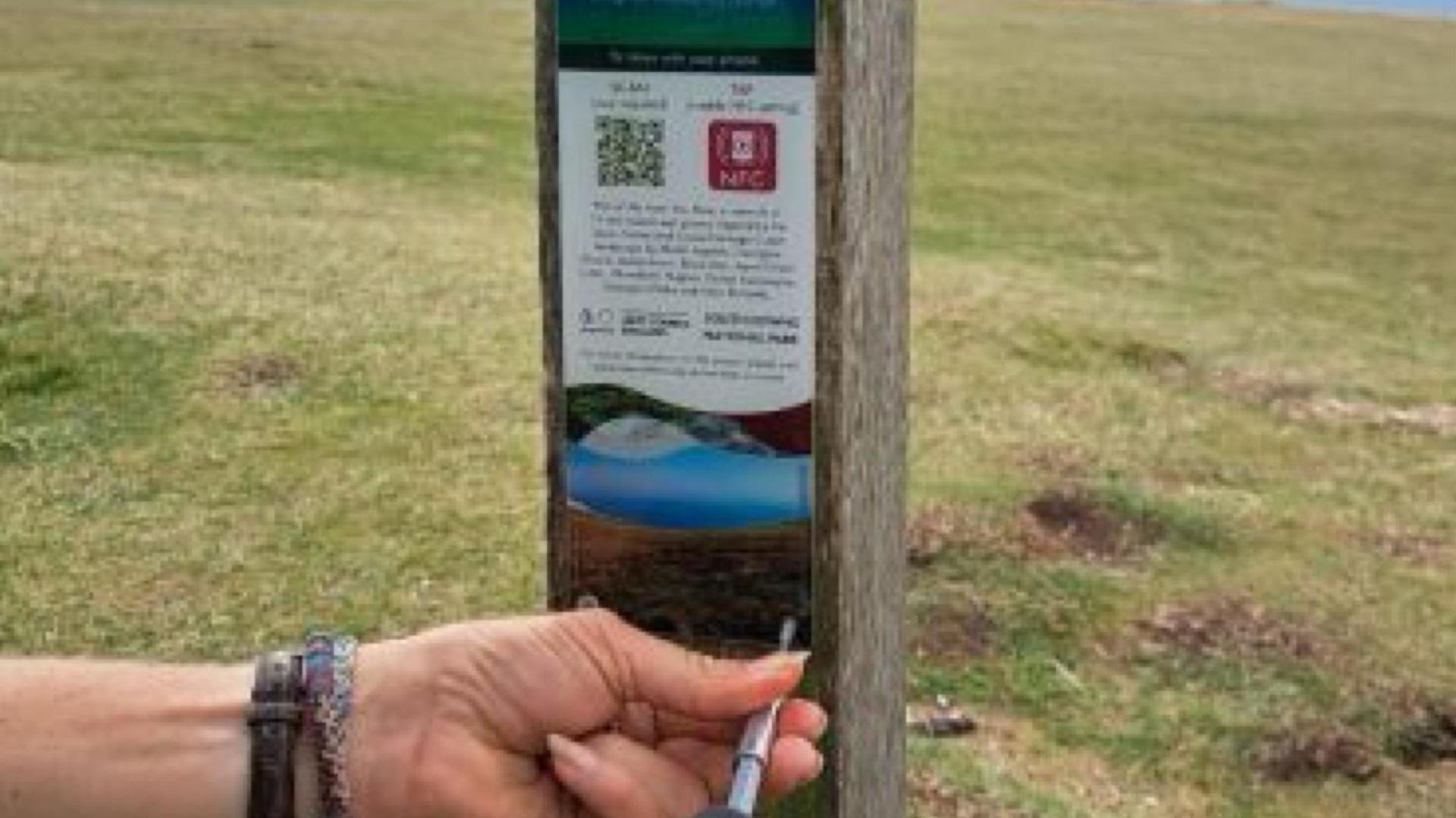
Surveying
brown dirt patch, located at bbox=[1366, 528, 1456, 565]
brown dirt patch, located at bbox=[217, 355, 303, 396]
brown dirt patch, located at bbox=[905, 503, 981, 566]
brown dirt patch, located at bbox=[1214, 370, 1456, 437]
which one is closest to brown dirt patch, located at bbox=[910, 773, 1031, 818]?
brown dirt patch, located at bbox=[905, 503, 981, 566]

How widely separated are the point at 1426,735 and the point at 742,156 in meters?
7.00

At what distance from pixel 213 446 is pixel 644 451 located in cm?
873

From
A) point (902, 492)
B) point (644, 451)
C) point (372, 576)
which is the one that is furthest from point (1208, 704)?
point (644, 451)

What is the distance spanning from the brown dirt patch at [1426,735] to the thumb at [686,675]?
652 centimetres

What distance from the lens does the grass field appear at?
8789 millimetres

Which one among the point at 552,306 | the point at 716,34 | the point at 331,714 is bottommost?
the point at 331,714

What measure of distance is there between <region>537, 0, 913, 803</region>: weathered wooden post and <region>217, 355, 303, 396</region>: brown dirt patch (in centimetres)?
959

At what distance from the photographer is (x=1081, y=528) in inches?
431

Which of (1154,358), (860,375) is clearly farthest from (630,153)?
(1154,358)

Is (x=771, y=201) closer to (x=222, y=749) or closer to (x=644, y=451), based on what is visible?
(x=644, y=451)

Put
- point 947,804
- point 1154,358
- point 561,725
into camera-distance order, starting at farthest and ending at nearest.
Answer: point 1154,358, point 947,804, point 561,725

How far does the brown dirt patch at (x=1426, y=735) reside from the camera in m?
8.64

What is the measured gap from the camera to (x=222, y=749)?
3008 millimetres

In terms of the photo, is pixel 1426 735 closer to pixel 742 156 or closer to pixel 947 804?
pixel 947 804
